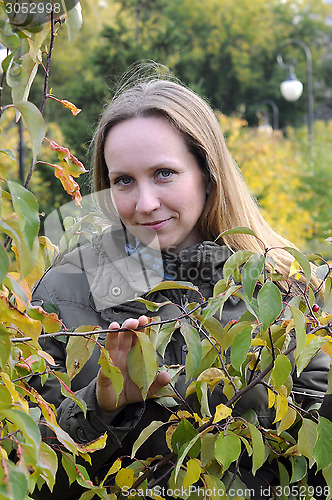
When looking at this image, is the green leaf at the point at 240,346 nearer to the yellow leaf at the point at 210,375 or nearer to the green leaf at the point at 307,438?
the yellow leaf at the point at 210,375

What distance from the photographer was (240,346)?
1.23 m

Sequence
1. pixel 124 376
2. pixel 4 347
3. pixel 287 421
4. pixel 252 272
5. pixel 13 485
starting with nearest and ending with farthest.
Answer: pixel 13 485, pixel 4 347, pixel 252 272, pixel 287 421, pixel 124 376

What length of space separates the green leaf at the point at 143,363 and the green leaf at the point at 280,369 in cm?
21

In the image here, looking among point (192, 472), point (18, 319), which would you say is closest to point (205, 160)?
point (192, 472)

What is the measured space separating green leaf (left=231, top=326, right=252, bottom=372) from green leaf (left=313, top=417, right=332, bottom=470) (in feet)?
0.68

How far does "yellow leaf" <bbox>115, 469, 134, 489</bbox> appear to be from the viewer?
143cm

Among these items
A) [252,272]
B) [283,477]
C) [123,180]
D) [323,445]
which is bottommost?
[283,477]

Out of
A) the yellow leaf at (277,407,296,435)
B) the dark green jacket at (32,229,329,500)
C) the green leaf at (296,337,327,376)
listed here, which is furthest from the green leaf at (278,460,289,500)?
the green leaf at (296,337,327,376)

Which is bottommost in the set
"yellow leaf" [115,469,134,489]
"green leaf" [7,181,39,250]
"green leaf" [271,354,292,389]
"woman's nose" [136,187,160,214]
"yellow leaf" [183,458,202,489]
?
"yellow leaf" [115,469,134,489]

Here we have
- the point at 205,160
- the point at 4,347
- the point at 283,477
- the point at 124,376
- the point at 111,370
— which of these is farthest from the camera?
the point at 205,160

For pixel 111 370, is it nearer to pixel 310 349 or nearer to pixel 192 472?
pixel 192 472

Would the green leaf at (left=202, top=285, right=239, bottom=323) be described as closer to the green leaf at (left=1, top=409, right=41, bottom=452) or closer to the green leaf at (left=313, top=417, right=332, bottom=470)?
the green leaf at (left=313, top=417, right=332, bottom=470)

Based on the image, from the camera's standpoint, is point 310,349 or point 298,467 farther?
point 298,467

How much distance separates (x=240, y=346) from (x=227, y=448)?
19 cm
